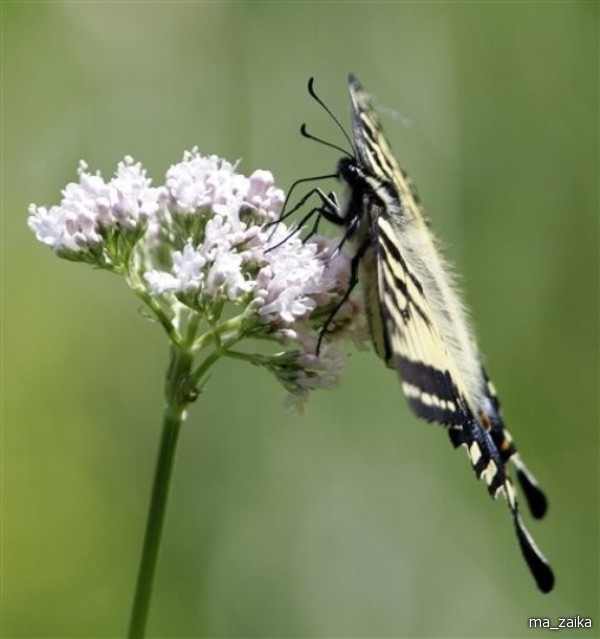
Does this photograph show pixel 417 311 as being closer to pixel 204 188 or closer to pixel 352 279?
pixel 352 279

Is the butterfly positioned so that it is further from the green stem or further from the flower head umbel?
the green stem

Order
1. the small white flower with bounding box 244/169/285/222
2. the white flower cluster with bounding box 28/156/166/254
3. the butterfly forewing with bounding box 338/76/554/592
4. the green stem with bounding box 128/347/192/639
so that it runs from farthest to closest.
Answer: the small white flower with bounding box 244/169/285/222
the white flower cluster with bounding box 28/156/166/254
the butterfly forewing with bounding box 338/76/554/592
the green stem with bounding box 128/347/192/639

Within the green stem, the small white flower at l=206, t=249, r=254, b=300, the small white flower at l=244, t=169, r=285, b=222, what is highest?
the small white flower at l=244, t=169, r=285, b=222

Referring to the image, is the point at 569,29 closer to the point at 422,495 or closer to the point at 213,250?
the point at 422,495

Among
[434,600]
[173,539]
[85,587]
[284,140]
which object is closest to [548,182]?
[284,140]

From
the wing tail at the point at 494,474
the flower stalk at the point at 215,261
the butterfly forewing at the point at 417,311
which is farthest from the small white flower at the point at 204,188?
the wing tail at the point at 494,474

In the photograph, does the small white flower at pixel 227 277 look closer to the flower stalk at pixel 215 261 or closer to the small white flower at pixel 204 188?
the flower stalk at pixel 215 261

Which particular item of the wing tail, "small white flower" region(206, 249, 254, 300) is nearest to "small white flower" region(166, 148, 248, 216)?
"small white flower" region(206, 249, 254, 300)
